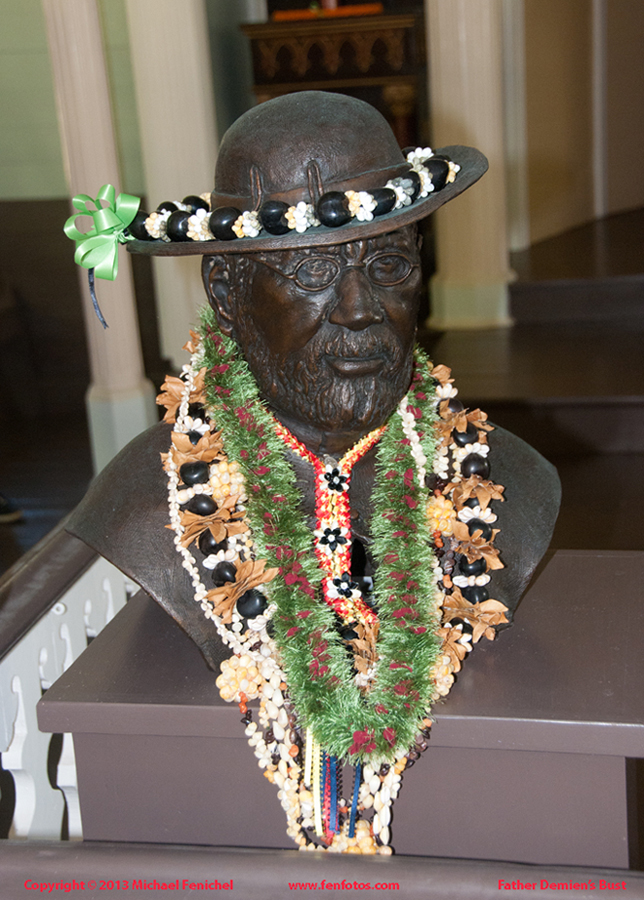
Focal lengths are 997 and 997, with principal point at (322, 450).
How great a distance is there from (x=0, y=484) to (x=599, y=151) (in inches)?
230

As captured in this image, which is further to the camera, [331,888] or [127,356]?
[127,356]

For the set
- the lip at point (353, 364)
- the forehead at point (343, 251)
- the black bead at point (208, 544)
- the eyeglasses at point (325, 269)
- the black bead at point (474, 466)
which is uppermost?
the forehead at point (343, 251)

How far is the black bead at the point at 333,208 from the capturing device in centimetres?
131

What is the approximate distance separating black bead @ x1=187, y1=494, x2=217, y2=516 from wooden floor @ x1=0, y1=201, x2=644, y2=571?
2030 mm

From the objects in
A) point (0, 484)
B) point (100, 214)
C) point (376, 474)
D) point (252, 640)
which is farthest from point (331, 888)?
point (0, 484)

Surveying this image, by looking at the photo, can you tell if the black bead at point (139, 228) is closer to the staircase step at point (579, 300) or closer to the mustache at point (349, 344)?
the mustache at point (349, 344)

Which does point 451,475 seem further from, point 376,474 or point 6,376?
point 6,376

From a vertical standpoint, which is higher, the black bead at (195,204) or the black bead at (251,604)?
the black bead at (195,204)

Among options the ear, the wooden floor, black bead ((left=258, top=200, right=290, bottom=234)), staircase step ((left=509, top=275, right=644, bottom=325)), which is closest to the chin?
the ear

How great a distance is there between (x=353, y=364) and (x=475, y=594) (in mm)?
437

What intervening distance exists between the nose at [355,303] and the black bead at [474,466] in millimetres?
358

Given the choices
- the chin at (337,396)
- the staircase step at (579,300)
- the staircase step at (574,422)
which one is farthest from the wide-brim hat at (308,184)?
the staircase step at (579,300)

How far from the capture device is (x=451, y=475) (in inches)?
67.3

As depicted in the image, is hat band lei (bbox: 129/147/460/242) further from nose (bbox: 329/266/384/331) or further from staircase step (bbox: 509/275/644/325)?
staircase step (bbox: 509/275/644/325)
